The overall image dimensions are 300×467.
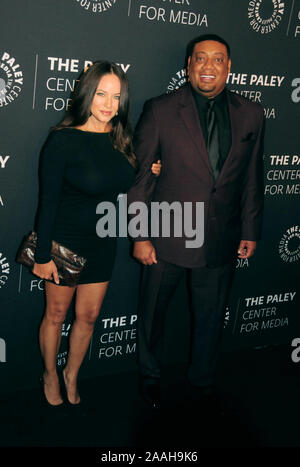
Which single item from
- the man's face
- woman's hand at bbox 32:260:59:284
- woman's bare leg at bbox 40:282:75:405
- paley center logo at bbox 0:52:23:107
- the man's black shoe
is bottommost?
the man's black shoe

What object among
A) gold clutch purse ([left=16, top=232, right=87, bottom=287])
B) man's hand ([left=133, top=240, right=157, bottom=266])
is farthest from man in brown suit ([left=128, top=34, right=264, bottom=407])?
gold clutch purse ([left=16, top=232, right=87, bottom=287])

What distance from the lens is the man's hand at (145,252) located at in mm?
2643

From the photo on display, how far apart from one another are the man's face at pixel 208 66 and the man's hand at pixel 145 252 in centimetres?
83

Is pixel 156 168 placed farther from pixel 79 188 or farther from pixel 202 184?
pixel 79 188

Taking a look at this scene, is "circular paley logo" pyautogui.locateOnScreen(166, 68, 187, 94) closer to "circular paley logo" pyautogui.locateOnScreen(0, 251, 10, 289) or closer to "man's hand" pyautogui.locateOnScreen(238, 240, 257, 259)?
"man's hand" pyautogui.locateOnScreen(238, 240, 257, 259)

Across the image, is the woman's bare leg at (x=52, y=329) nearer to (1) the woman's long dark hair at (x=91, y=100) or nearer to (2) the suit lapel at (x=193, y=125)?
(1) the woman's long dark hair at (x=91, y=100)

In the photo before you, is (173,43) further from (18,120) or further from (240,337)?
(240,337)

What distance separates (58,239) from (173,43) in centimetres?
126

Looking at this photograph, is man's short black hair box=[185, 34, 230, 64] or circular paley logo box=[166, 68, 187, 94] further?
circular paley logo box=[166, 68, 187, 94]

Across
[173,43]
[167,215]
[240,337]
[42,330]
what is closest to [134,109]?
[173,43]

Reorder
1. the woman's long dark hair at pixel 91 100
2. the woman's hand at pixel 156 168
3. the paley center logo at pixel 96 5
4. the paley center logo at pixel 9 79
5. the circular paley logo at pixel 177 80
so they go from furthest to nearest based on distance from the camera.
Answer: the circular paley logo at pixel 177 80 < the woman's hand at pixel 156 168 < the paley center logo at pixel 96 5 < the paley center logo at pixel 9 79 < the woman's long dark hair at pixel 91 100

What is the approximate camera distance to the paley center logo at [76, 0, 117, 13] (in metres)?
2.47

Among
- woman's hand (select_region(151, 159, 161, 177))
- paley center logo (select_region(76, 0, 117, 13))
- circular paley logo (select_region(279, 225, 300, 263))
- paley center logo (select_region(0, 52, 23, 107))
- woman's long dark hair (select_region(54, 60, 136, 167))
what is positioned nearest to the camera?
woman's long dark hair (select_region(54, 60, 136, 167))

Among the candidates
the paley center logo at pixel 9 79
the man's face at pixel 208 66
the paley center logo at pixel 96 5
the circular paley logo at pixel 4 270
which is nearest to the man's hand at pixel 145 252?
the circular paley logo at pixel 4 270
